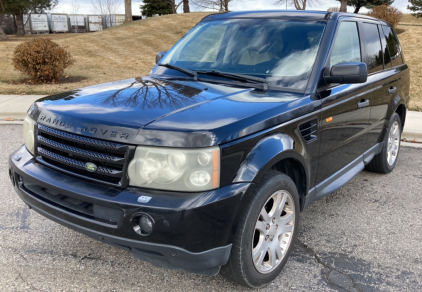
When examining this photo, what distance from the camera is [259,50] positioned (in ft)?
11.7

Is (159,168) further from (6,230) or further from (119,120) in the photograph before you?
(6,230)

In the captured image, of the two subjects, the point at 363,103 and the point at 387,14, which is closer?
the point at 363,103

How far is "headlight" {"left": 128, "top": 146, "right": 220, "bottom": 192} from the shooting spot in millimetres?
2283

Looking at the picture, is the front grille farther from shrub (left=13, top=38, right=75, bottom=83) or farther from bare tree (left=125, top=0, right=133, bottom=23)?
bare tree (left=125, top=0, right=133, bottom=23)

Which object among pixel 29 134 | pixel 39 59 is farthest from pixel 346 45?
pixel 39 59

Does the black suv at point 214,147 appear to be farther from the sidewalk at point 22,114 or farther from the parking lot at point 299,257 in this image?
the sidewalk at point 22,114

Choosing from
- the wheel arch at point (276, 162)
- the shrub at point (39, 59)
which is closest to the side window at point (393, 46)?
the wheel arch at point (276, 162)

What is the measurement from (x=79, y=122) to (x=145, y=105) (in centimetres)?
44

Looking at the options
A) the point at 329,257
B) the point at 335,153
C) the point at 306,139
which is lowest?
the point at 329,257

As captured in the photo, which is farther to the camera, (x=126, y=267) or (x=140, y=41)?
(x=140, y=41)

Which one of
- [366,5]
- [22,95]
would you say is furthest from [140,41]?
[366,5]

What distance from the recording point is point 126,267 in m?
3.03

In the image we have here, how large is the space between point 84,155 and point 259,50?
186 cm

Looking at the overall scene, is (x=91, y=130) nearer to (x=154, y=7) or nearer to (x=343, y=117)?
(x=343, y=117)
